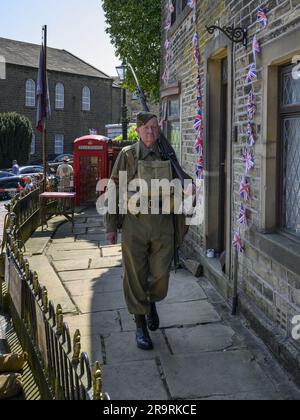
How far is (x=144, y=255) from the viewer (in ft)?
15.7

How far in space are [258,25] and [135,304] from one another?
2.88 metres

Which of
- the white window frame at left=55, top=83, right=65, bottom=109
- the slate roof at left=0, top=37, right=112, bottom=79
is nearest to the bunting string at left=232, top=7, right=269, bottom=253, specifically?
the slate roof at left=0, top=37, right=112, bottom=79

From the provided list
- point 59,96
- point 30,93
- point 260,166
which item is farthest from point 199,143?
point 59,96

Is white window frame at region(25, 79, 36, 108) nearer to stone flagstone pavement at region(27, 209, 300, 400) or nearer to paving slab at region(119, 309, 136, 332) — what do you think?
stone flagstone pavement at region(27, 209, 300, 400)

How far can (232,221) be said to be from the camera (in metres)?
5.82

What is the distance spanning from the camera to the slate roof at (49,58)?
3909 centimetres

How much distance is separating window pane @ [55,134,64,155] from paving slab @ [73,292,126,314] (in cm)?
3623

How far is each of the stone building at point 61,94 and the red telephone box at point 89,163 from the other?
24218mm

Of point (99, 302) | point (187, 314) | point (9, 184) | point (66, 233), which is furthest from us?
point (9, 184)

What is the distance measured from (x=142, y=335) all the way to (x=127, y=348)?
0.18 m

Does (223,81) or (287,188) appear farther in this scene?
(223,81)

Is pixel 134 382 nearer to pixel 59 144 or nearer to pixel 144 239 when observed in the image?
pixel 144 239

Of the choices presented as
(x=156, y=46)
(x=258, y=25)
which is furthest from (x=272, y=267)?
(x=156, y=46)
